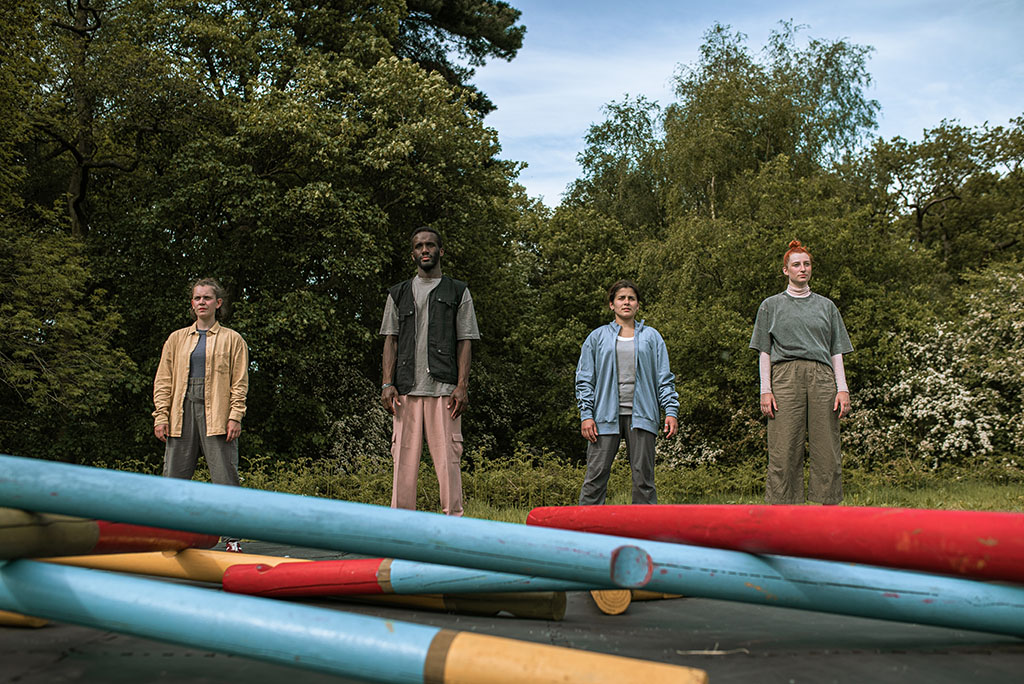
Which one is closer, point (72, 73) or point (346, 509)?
point (346, 509)

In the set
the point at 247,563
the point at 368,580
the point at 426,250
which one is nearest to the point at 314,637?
the point at 368,580

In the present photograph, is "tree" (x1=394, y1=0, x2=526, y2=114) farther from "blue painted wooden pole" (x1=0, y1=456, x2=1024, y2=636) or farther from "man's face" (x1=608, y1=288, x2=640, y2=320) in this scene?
"blue painted wooden pole" (x1=0, y1=456, x2=1024, y2=636)

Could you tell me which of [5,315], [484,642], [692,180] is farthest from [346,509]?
[692,180]

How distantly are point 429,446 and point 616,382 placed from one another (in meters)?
1.26

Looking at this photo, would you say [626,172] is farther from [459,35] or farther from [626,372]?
[626,372]

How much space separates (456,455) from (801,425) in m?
2.24

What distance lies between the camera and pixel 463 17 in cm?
2456

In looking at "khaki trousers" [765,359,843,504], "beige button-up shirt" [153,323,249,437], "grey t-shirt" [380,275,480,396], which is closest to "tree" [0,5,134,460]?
"beige button-up shirt" [153,323,249,437]

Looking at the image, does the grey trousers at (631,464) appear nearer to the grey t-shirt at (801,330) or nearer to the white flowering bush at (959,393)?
the grey t-shirt at (801,330)

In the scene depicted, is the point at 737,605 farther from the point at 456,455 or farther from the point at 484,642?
the point at 456,455

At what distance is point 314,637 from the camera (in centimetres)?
187

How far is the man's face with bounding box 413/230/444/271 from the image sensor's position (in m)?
5.50

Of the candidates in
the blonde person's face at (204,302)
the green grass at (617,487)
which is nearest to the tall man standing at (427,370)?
the blonde person's face at (204,302)

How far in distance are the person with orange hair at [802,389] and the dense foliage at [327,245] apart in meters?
9.59
